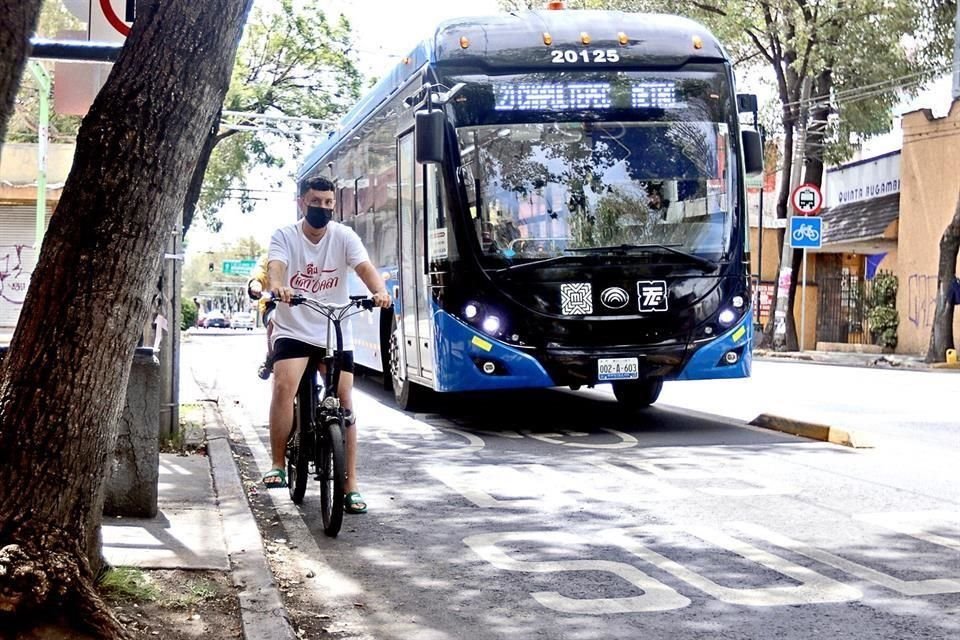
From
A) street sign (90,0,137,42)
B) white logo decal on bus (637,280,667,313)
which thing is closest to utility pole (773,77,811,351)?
white logo decal on bus (637,280,667,313)

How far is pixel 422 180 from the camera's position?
453 inches

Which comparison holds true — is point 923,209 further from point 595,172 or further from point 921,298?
point 595,172

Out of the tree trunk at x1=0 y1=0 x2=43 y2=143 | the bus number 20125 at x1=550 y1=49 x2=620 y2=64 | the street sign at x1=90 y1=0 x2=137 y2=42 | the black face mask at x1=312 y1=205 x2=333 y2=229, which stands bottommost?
the black face mask at x1=312 y1=205 x2=333 y2=229

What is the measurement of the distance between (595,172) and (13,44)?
7.72m

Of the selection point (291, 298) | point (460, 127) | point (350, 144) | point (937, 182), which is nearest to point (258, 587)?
point (291, 298)

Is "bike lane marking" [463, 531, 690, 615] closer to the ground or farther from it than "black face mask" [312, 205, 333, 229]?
closer to the ground

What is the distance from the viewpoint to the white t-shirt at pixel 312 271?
278 inches

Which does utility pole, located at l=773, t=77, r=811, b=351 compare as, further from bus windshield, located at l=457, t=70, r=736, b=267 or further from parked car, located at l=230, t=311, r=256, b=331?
parked car, located at l=230, t=311, r=256, b=331

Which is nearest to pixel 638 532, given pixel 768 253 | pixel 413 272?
pixel 413 272

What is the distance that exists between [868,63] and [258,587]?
86.3 ft

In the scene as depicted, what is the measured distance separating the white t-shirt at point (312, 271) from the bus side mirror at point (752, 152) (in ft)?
16.6

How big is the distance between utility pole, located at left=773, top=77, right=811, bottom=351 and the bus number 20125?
1866 centimetres

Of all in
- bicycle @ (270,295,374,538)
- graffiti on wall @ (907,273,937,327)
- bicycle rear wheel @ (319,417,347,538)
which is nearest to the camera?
bicycle rear wheel @ (319,417,347,538)

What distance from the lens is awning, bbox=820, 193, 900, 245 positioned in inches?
1215
